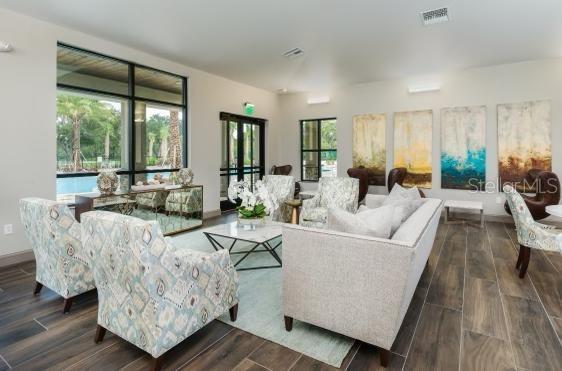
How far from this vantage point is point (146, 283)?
166 centimetres

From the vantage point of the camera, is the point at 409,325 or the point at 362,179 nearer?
the point at 409,325

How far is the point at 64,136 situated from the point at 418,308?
4.74 meters

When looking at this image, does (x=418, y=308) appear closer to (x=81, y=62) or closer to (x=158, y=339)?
(x=158, y=339)

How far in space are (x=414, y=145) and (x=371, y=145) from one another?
0.92m

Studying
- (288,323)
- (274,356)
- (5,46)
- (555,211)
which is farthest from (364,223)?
(5,46)

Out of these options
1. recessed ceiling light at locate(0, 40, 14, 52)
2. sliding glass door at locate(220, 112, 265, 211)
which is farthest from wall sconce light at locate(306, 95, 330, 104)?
recessed ceiling light at locate(0, 40, 14, 52)

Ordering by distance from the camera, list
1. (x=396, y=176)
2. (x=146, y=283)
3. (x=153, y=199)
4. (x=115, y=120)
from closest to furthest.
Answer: (x=146, y=283) < (x=153, y=199) < (x=115, y=120) < (x=396, y=176)

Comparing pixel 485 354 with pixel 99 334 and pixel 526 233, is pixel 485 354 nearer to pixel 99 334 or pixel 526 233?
pixel 526 233

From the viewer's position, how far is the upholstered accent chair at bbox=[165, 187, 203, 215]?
4980 mm

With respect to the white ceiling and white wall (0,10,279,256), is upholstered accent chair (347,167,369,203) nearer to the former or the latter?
the white ceiling

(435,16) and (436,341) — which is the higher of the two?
(435,16)

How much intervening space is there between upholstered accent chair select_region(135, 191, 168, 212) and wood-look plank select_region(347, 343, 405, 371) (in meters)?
3.69

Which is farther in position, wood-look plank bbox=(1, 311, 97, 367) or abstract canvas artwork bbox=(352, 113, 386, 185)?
abstract canvas artwork bbox=(352, 113, 386, 185)

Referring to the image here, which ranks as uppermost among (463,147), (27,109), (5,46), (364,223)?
(5,46)
